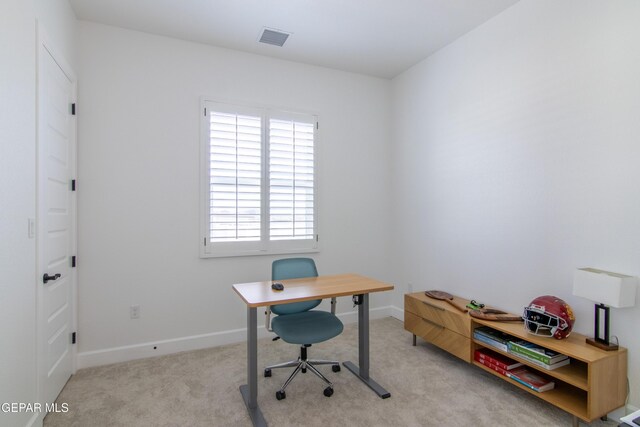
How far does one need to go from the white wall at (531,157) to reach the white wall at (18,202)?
3481 millimetres

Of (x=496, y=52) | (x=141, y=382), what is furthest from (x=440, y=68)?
(x=141, y=382)

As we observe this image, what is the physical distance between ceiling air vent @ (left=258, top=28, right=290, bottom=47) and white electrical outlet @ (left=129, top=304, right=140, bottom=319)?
290 cm

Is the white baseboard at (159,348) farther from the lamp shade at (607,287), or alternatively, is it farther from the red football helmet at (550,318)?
the lamp shade at (607,287)

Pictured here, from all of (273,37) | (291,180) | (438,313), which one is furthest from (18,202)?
(438,313)

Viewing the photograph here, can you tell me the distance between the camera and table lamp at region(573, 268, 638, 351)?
198 cm

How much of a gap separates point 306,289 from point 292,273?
1.61ft

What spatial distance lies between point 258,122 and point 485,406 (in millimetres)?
3284

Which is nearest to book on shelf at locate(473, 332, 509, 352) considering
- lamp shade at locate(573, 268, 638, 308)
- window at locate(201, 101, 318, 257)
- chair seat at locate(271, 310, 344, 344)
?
lamp shade at locate(573, 268, 638, 308)

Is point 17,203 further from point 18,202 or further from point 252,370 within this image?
point 252,370

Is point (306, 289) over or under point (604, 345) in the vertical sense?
over

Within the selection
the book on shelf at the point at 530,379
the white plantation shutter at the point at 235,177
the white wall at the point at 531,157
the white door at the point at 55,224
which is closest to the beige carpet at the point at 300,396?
the book on shelf at the point at 530,379

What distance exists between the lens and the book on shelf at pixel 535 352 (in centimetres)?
222

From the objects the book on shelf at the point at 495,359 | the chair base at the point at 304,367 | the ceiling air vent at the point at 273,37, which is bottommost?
the chair base at the point at 304,367

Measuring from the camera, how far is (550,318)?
2.25 meters
